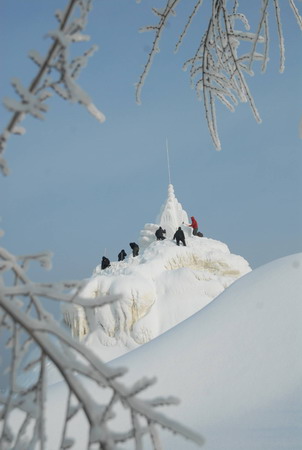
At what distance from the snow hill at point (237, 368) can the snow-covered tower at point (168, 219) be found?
49.1 ft

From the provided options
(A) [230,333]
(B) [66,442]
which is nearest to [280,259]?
(A) [230,333]

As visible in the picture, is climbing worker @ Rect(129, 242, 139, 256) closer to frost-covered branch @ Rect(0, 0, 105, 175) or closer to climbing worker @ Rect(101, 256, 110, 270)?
climbing worker @ Rect(101, 256, 110, 270)

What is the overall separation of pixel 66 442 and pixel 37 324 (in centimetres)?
42

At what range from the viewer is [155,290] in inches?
529

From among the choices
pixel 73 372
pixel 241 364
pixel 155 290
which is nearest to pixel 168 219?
pixel 155 290

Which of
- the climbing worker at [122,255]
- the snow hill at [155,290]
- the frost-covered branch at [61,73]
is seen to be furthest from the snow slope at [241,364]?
the climbing worker at [122,255]

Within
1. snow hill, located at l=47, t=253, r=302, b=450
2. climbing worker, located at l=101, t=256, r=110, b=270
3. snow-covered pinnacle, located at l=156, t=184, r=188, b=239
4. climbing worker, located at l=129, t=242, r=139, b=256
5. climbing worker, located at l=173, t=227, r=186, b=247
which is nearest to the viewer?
snow hill, located at l=47, t=253, r=302, b=450

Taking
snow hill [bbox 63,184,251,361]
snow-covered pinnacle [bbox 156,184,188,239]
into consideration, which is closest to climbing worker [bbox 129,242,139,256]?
snow hill [bbox 63,184,251,361]

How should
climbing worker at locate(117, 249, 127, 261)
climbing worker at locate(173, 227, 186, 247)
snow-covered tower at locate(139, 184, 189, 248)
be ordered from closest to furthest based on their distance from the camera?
climbing worker at locate(173, 227, 186, 247)
climbing worker at locate(117, 249, 127, 261)
snow-covered tower at locate(139, 184, 189, 248)

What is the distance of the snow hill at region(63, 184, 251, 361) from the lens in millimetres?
12297

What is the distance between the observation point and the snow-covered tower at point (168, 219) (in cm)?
1938

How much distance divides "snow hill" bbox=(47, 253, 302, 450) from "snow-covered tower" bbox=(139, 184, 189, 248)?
1497cm

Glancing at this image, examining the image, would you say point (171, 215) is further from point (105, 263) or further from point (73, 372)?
point (73, 372)

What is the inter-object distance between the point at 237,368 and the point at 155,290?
33.2ft
